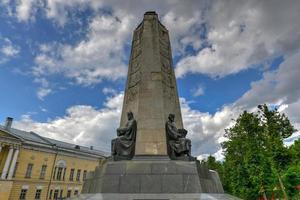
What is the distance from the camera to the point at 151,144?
8312mm

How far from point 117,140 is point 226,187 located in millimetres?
33637

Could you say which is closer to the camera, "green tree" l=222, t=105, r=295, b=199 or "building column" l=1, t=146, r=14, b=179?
"green tree" l=222, t=105, r=295, b=199

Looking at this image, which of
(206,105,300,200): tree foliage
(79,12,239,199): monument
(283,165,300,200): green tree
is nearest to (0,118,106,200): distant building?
(206,105,300,200): tree foliage

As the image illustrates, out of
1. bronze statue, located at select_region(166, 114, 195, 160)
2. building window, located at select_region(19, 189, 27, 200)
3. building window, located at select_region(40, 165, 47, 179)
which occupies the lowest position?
building window, located at select_region(19, 189, 27, 200)

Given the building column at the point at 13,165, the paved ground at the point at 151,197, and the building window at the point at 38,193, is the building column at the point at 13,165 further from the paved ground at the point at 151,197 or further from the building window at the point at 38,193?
the paved ground at the point at 151,197

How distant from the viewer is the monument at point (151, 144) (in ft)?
22.2

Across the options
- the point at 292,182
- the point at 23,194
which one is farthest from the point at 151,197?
the point at 23,194

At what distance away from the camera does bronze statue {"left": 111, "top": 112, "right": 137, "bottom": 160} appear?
812 cm

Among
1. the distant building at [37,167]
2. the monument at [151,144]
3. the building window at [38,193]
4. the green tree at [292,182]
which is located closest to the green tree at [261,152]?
the green tree at [292,182]

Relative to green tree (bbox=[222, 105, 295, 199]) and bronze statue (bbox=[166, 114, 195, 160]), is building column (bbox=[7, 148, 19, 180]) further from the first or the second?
bronze statue (bbox=[166, 114, 195, 160])

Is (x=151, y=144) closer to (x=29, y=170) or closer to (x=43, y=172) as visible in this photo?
(x=29, y=170)

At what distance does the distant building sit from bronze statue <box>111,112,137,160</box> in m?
32.2

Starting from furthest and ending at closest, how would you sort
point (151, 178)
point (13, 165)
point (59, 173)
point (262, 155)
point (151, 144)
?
point (59, 173)
point (13, 165)
point (262, 155)
point (151, 144)
point (151, 178)

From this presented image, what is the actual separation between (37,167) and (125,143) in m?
35.7
